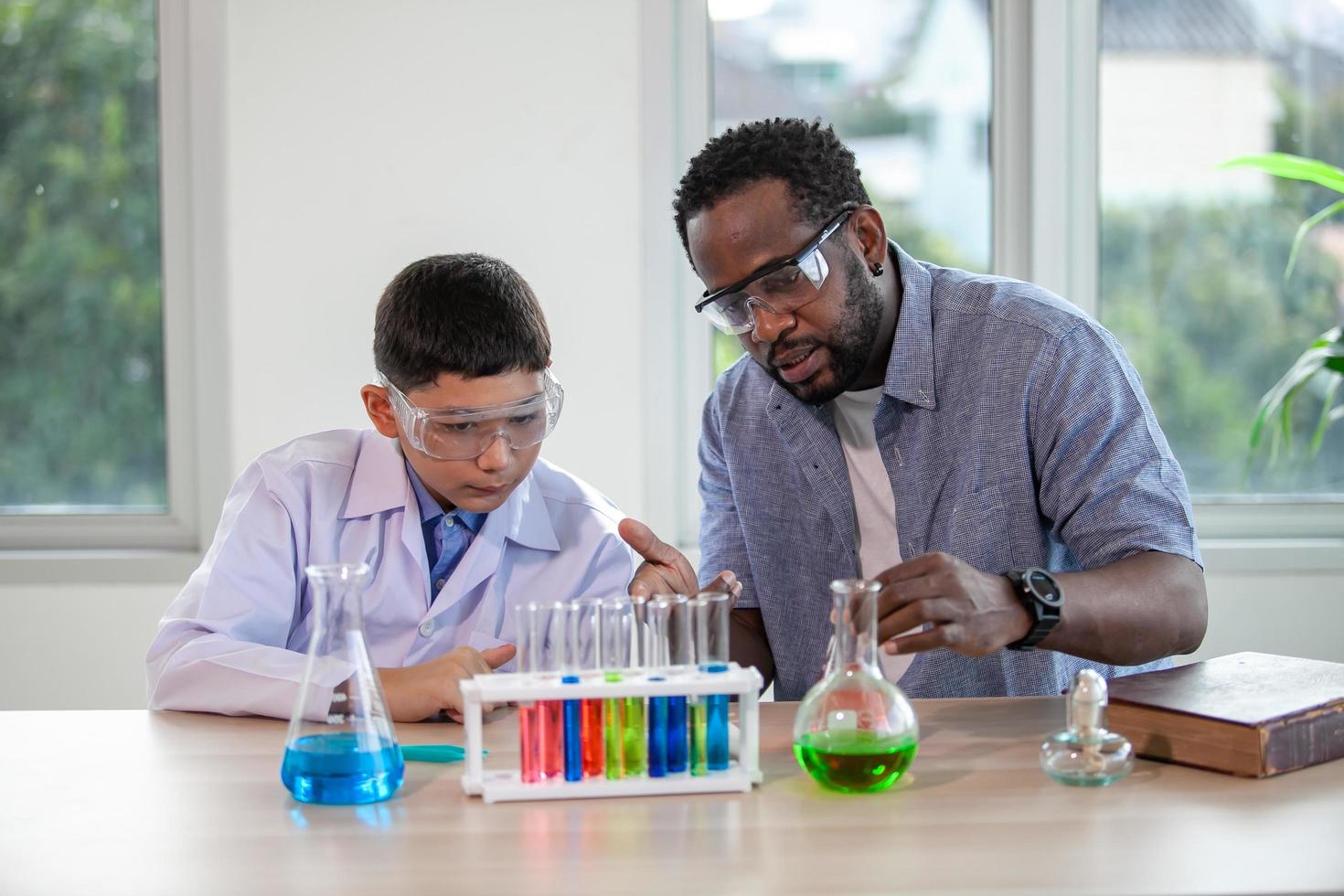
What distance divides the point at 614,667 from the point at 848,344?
33.7 inches

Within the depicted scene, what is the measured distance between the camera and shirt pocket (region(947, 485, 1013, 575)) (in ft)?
6.61

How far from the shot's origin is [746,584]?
2.26 metres

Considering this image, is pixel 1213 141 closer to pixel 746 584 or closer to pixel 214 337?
pixel 746 584

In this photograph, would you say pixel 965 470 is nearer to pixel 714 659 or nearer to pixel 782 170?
pixel 782 170

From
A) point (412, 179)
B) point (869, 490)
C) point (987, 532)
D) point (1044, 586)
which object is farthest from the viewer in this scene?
point (412, 179)

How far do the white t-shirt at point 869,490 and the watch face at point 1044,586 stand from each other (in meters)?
0.53

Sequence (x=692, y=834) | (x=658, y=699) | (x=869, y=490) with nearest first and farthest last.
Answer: (x=692, y=834) < (x=658, y=699) < (x=869, y=490)

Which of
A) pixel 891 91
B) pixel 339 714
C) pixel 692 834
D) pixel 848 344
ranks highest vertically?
pixel 891 91

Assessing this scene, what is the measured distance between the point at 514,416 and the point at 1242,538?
2523 millimetres

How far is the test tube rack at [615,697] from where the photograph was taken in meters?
1.30

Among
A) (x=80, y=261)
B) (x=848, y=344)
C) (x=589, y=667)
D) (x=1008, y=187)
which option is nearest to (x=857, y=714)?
(x=589, y=667)

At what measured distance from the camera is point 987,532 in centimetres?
202

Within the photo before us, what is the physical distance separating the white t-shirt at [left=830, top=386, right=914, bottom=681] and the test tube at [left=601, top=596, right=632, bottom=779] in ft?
2.76

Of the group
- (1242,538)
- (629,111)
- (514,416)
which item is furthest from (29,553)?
(1242,538)
